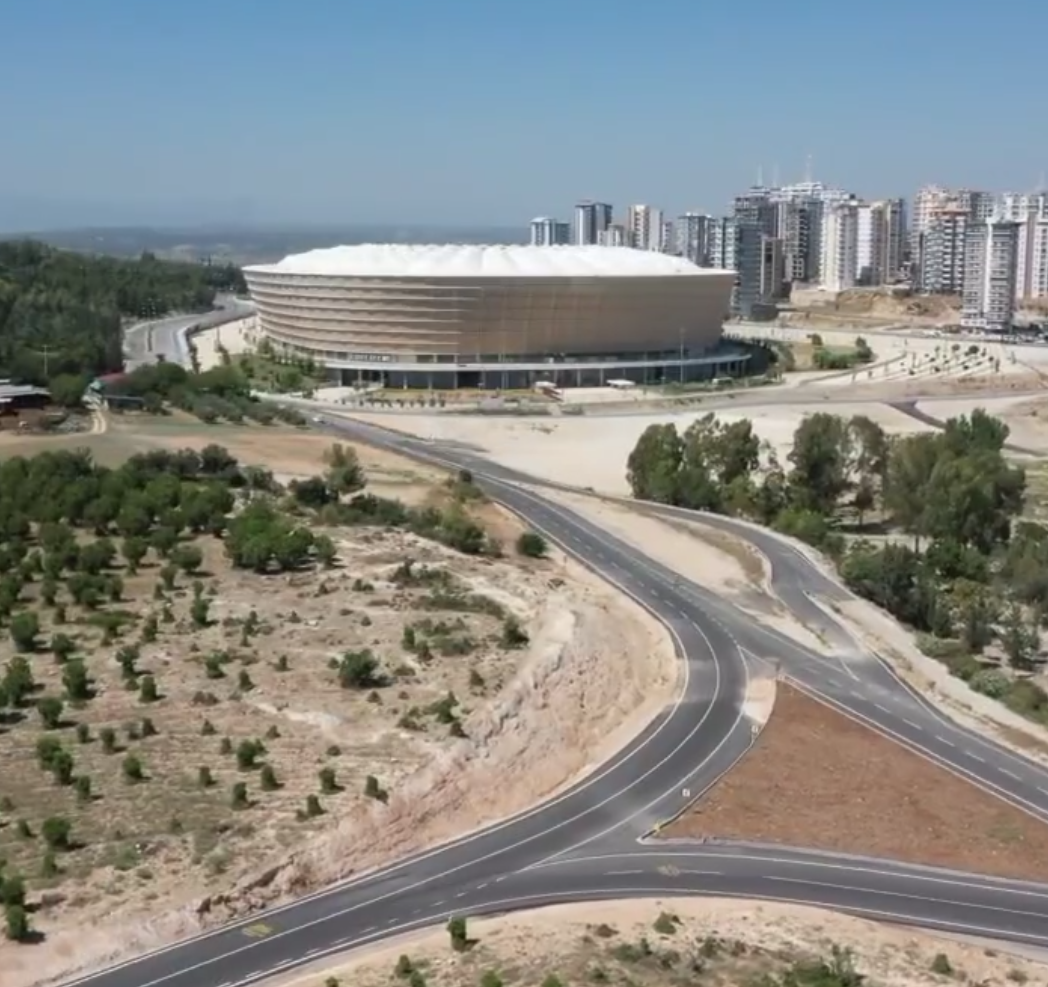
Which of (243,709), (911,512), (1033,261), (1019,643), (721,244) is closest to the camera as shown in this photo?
(243,709)

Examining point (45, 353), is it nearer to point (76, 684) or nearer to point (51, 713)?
point (76, 684)

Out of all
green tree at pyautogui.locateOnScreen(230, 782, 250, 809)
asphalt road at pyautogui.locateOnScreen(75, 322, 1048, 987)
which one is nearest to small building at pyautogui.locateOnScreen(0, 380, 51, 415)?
asphalt road at pyautogui.locateOnScreen(75, 322, 1048, 987)

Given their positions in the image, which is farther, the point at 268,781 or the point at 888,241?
the point at 888,241

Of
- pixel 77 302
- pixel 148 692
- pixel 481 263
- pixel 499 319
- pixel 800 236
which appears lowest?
pixel 148 692

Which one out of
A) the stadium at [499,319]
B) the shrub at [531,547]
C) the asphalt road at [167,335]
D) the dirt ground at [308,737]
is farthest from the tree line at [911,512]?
the asphalt road at [167,335]

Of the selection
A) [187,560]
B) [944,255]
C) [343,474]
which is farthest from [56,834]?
[944,255]

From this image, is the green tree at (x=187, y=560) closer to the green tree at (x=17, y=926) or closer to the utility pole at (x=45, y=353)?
the green tree at (x=17, y=926)

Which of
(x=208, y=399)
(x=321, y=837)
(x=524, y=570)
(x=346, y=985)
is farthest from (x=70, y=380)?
(x=346, y=985)
